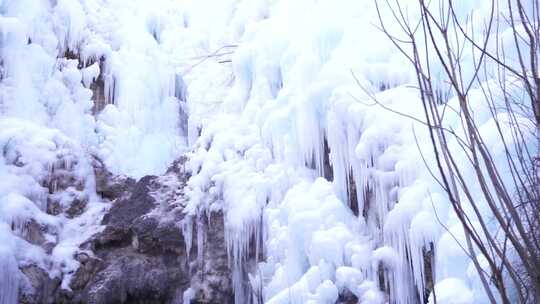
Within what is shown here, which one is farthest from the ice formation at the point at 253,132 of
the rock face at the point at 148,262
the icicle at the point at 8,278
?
the rock face at the point at 148,262

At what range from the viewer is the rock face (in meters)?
5.02

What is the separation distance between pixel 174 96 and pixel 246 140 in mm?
1955

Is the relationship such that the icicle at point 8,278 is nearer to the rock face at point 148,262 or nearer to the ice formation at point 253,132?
the ice formation at point 253,132

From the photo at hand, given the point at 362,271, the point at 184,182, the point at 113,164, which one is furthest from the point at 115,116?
the point at 362,271

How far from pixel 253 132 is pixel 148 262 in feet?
5.01

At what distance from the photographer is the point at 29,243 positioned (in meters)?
5.32

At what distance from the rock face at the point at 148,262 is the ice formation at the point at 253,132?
154 mm

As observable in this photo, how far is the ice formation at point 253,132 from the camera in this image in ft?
12.0

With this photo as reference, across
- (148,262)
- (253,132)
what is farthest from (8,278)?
(253,132)

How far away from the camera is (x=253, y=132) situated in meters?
5.30

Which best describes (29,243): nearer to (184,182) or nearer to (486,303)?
(184,182)

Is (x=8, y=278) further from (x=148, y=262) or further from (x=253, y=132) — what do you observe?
(x=253, y=132)

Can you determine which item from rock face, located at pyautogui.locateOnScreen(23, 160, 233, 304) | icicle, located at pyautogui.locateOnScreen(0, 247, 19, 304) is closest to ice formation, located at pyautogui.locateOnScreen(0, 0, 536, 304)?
icicle, located at pyautogui.locateOnScreen(0, 247, 19, 304)

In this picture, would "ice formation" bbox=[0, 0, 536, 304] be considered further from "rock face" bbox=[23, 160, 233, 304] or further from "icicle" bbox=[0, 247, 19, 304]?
"rock face" bbox=[23, 160, 233, 304]
